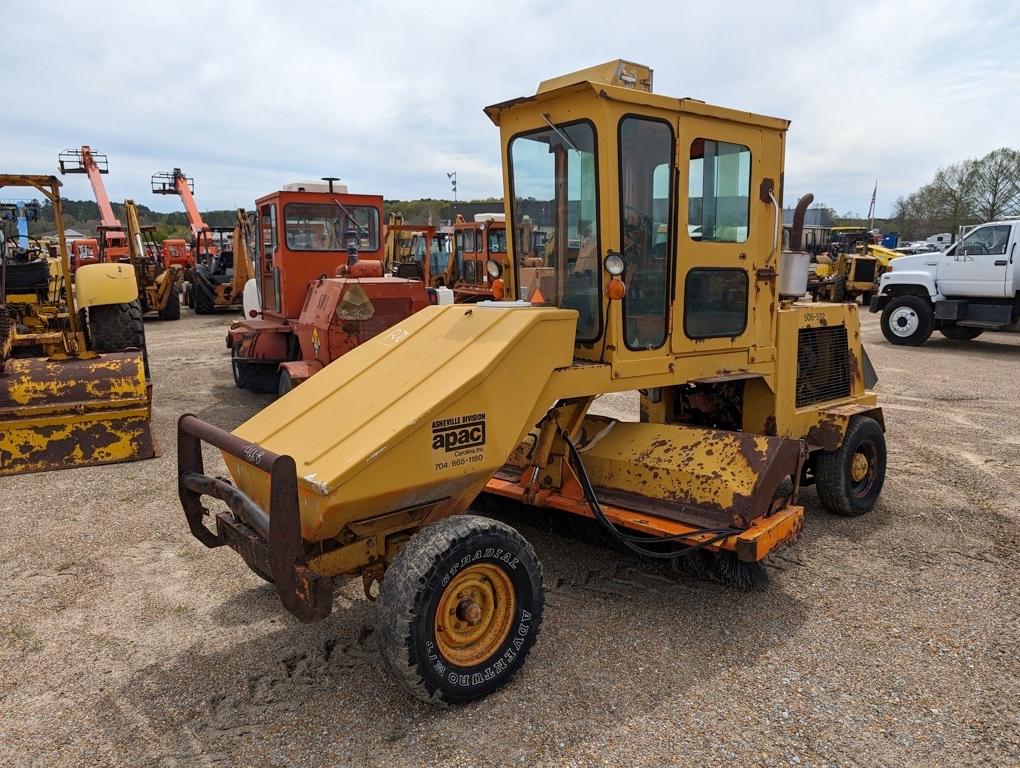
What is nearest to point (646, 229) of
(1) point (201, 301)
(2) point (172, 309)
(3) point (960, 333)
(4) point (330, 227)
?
(4) point (330, 227)

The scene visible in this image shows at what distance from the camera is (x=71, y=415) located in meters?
6.16

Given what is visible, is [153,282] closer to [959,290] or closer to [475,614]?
[959,290]

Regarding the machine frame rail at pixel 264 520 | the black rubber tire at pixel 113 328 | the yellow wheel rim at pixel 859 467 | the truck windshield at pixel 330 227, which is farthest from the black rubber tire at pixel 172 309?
the yellow wheel rim at pixel 859 467

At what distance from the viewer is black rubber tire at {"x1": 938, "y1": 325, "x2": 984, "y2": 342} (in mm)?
14328

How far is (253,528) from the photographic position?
9.93ft

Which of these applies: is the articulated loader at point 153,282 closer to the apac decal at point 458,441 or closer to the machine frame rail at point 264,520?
the machine frame rail at point 264,520

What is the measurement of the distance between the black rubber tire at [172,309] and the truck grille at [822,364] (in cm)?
1804

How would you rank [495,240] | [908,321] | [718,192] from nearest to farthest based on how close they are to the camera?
1. [718,192]
2. [908,321]
3. [495,240]

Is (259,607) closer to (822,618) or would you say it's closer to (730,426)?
(822,618)

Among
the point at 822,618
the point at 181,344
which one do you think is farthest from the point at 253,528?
the point at 181,344

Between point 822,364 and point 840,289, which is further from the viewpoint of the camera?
point 840,289

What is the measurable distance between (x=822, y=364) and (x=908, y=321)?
1029 cm

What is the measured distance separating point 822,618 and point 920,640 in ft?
1.40

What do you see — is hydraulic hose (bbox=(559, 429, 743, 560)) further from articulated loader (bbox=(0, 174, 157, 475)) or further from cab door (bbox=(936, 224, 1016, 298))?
cab door (bbox=(936, 224, 1016, 298))
